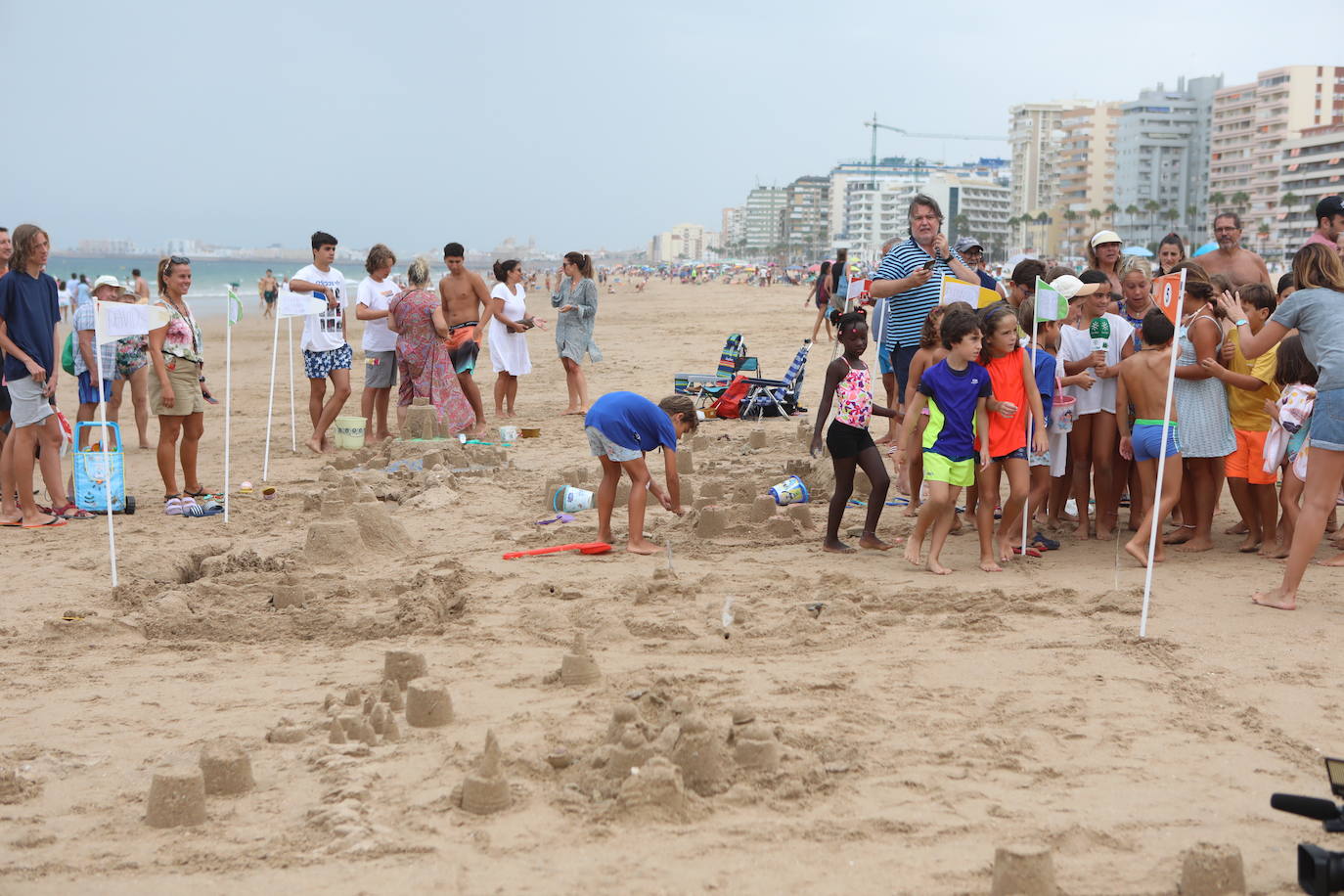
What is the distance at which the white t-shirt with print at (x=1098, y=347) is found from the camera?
7.77m

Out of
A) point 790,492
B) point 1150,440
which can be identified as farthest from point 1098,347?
point 790,492

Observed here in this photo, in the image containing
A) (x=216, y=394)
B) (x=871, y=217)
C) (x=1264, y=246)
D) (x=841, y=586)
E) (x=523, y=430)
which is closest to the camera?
(x=841, y=586)

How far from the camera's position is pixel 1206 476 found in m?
7.56

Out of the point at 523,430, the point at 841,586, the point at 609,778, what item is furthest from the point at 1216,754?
the point at 523,430

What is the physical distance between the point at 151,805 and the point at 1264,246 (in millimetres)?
129871

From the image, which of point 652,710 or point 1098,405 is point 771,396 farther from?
point 652,710

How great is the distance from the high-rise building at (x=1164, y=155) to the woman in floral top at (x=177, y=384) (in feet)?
472

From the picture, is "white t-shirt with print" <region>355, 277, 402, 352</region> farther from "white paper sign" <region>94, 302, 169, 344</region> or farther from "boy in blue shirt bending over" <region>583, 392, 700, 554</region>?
"boy in blue shirt bending over" <region>583, 392, 700, 554</region>

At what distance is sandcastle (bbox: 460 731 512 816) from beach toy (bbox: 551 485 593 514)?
15.9ft

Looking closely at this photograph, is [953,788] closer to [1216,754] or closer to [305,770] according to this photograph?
[1216,754]

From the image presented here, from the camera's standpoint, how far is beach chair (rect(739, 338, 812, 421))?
13453 millimetres

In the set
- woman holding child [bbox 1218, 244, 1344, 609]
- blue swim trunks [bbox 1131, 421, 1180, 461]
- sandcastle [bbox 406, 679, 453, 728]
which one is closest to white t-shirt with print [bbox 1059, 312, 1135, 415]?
blue swim trunks [bbox 1131, 421, 1180, 461]

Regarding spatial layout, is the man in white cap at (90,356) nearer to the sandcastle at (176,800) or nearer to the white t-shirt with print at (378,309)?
the white t-shirt with print at (378,309)

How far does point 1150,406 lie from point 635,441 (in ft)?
10.3
